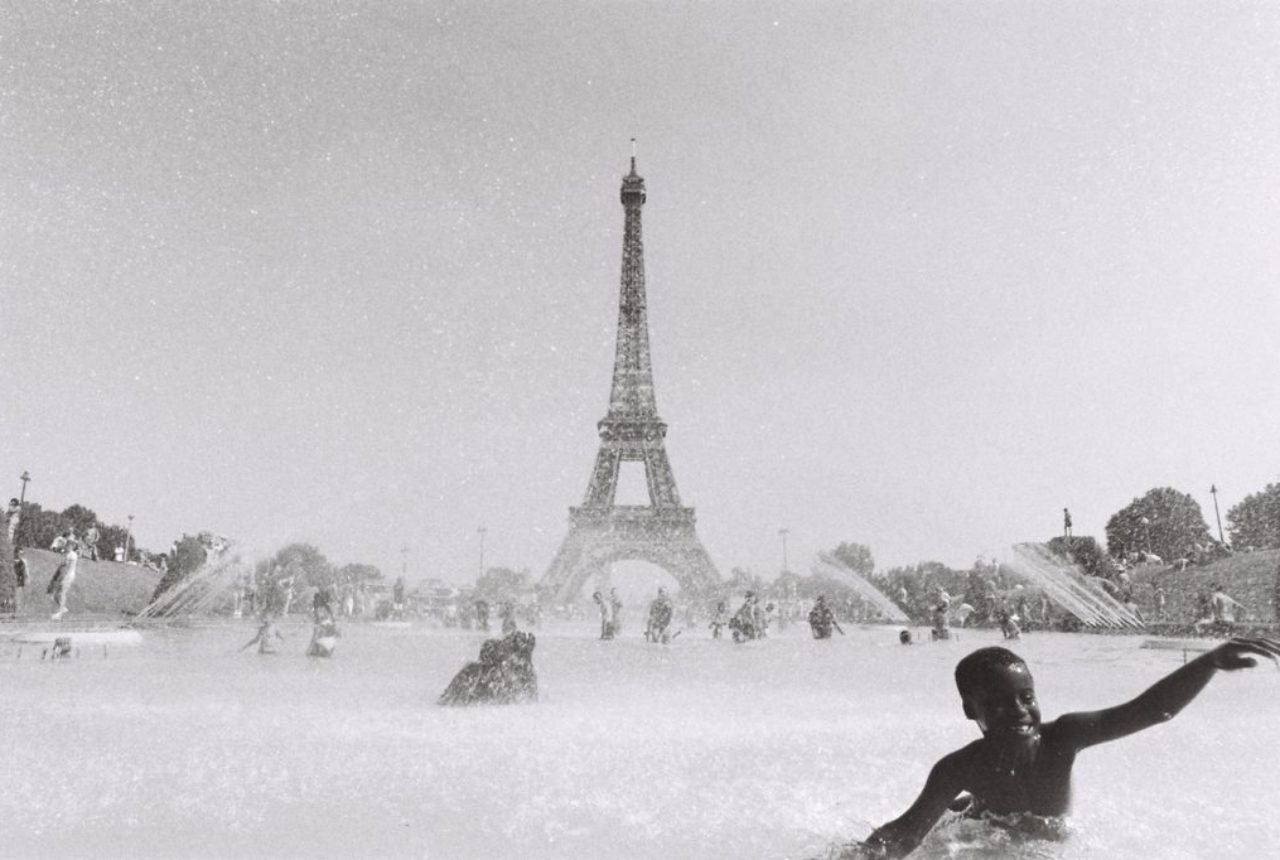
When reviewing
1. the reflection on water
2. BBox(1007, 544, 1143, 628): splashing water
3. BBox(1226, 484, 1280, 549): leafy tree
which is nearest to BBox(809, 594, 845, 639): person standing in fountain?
BBox(1007, 544, 1143, 628): splashing water

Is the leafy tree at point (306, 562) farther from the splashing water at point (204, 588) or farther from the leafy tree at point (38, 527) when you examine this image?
the splashing water at point (204, 588)

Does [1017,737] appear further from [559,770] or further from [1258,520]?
[1258,520]

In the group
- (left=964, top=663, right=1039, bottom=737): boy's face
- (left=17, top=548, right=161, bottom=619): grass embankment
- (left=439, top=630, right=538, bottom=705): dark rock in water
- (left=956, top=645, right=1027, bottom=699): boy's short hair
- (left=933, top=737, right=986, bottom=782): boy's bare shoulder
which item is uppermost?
(left=17, top=548, right=161, bottom=619): grass embankment

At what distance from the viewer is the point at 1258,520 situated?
77.0m

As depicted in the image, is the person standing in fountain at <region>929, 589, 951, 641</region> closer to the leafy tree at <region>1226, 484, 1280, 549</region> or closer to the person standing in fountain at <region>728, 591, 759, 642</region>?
the person standing in fountain at <region>728, 591, 759, 642</region>

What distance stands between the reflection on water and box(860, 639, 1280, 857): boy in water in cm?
25

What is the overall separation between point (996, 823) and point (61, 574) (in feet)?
87.3

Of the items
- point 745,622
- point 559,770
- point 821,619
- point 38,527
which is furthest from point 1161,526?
point 38,527

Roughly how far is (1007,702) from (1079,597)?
46.1 meters

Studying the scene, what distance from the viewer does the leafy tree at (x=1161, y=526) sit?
82.9m

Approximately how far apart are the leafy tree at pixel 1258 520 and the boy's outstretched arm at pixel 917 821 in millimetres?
87678

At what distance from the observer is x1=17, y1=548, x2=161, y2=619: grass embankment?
4453 centimetres

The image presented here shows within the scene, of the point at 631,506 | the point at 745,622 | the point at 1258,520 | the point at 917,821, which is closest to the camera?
the point at 917,821

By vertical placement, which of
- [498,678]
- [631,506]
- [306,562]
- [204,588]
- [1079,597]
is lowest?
[498,678]
